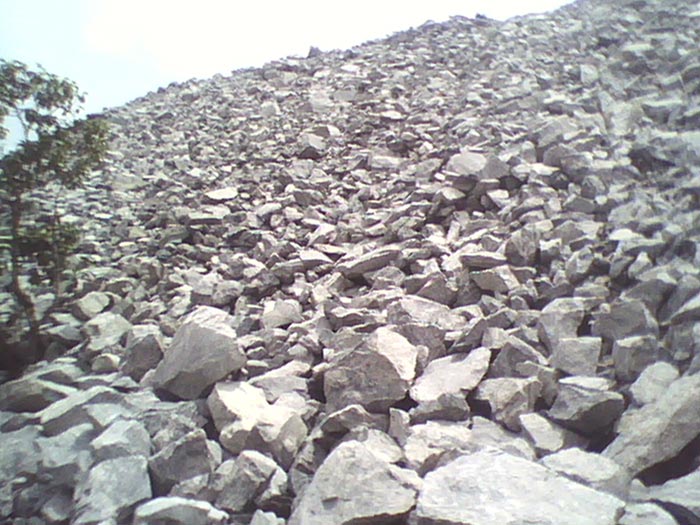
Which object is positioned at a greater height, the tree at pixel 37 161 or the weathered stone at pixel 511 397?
the tree at pixel 37 161

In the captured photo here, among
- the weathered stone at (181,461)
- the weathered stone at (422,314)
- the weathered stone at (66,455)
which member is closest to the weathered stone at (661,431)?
the weathered stone at (422,314)

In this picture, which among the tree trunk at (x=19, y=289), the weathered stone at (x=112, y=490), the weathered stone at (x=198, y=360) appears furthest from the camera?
the tree trunk at (x=19, y=289)

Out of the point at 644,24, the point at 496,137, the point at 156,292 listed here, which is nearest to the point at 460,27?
the point at 644,24

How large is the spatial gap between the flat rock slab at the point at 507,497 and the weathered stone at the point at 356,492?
4.5 inches

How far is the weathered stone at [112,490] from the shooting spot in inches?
102

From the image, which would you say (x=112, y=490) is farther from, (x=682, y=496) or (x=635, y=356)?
(x=635, y=356)

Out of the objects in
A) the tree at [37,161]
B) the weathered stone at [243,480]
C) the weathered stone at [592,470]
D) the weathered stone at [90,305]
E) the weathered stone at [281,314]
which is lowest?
the weathered stone at [243,480]

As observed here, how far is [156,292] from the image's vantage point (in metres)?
5.66

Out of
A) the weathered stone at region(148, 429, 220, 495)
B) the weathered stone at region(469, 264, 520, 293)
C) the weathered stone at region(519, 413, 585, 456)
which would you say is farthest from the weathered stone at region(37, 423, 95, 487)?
the weathered stone at region(469, 264, 520, 293)

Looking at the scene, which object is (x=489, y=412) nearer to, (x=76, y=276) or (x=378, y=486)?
(x=378, y=486)

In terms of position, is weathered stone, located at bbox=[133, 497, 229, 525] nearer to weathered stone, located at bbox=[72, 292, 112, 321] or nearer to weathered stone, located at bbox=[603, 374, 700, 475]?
weathered stone, located at bbox=[603, 374, 700, 475]

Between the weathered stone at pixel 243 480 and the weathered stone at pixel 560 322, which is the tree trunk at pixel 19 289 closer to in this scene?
the weathered stone at pixel 243 480

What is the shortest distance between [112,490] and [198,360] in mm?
994

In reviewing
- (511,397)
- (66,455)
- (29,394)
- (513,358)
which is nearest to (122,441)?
(66,455)
